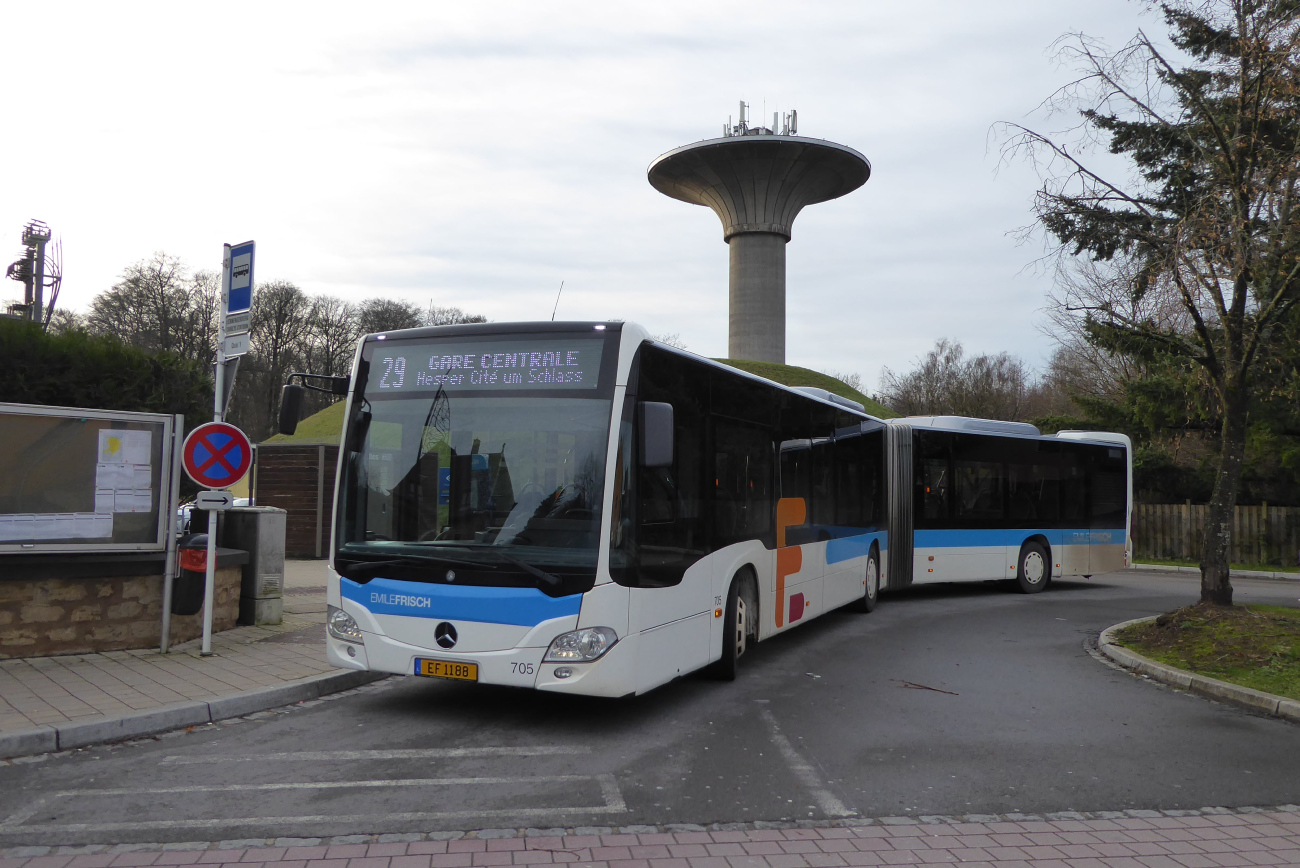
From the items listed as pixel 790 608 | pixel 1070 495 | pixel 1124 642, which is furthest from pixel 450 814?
pixel 1070 495

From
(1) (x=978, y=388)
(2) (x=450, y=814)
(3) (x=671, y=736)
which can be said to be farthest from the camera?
(1) (x=978, y=388)

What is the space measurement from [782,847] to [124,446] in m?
7.16

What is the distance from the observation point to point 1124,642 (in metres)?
10.7

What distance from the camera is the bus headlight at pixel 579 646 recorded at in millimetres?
6465

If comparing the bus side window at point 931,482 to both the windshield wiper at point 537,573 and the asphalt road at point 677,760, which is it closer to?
the asphalt road at point 677,760

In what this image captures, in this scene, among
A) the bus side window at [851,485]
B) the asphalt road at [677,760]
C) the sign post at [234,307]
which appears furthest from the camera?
the bus side window at [851,485]

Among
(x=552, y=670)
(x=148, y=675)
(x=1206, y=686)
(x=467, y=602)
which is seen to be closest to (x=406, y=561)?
(x=467, y=602)

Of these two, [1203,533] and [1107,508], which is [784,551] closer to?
[1107,508]

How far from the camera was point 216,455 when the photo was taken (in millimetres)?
8680

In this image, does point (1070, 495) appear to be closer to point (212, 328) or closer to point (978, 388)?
point (978, 388)

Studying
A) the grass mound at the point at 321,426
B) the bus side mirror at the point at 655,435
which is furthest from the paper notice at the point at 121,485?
the grass mound at the point at 321,426

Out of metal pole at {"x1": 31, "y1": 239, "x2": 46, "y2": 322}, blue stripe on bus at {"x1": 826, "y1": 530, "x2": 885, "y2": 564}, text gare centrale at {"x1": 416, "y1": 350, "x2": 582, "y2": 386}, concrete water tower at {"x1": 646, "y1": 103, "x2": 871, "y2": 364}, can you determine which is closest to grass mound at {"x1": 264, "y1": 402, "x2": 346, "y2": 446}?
metal pole at {"x1": 31, "y1": 239, "x2": 46, "y2": 322}

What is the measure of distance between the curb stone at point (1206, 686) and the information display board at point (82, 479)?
9.38 m

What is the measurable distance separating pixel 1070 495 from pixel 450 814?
15.6m
